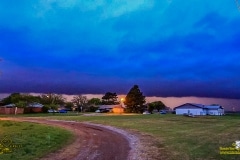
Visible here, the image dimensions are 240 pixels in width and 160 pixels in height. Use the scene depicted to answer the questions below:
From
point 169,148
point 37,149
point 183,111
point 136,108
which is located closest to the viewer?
point 37,149

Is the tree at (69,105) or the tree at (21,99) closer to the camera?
the tree at (21,99)

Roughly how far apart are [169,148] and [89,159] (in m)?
6.85

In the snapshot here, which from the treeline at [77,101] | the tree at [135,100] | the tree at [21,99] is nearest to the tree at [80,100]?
the treeline at [77,101]

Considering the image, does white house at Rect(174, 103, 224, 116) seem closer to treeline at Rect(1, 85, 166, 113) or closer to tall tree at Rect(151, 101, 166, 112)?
treeline at Rect(1, 85, 166, 113)

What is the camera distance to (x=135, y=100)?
131125mm

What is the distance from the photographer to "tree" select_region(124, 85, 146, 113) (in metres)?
131

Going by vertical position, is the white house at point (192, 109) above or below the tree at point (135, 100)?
below

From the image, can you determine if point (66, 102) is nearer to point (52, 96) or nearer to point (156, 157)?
point (52, 96)

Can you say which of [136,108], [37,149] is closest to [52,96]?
[136,108]

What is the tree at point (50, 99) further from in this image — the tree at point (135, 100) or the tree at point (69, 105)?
the tree at point (135, 100)

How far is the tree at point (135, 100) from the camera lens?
430 ft

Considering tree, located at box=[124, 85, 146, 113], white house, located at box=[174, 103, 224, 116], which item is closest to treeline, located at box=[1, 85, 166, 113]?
tree, located at box=[124, 85, 146, 113]

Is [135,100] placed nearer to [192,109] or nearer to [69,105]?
[192,109]

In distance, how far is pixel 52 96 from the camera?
574 ft
